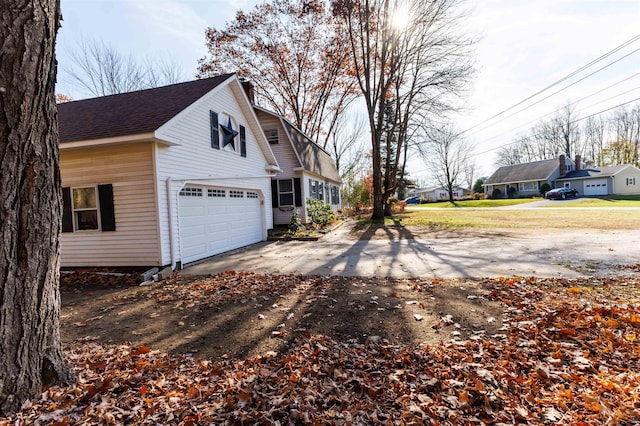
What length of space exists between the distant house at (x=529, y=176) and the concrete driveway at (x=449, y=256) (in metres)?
38.0

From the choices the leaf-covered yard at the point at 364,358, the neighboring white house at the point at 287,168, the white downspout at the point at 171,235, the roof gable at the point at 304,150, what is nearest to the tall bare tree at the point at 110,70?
the neighboring white house at the point at 287,168

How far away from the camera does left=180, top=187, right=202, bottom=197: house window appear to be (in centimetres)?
873

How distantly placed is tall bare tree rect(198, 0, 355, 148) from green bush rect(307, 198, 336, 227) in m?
10.9

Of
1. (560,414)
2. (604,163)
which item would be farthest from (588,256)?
(604,163)

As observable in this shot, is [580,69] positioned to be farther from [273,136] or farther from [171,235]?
[171,235]

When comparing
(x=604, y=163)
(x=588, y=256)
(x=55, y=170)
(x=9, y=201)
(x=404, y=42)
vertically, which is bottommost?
(x=588, y=256)

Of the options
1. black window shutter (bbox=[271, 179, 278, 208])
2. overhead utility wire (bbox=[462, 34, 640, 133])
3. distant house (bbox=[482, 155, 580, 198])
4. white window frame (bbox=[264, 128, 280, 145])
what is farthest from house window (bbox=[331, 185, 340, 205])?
distant house (bbox=[482, 155, 580, 198])

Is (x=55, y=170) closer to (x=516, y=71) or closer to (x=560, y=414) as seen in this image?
(x=560, y=414)

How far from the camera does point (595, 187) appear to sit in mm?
38781

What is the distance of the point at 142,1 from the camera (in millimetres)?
10531

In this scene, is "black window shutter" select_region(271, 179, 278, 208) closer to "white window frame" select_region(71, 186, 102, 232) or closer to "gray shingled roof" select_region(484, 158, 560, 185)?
"white window frame" select_region(71, 186, 102, 232)

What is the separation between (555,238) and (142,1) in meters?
16.6

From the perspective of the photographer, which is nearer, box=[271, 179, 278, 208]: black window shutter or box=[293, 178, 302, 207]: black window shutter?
box=[293, 178, 302, 207]: black window shutter

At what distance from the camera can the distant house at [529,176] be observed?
138 feet
